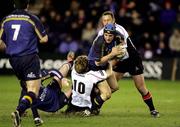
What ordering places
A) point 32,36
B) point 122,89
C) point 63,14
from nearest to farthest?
point 32,36 < point 122,89 < point 63,14

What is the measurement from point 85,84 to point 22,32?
7.69ft

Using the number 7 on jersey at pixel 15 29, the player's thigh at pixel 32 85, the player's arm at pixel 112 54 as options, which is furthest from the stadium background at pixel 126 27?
the number 7 on jersey at pixel 15 29

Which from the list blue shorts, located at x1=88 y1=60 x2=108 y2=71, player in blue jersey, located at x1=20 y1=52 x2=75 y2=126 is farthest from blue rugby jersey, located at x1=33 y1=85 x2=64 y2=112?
blue shorts, located at x1=88 y1=60 x2=108 y2=71

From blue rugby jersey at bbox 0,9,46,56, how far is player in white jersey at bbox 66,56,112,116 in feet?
6.62

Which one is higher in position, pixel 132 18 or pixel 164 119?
pixel 132 18

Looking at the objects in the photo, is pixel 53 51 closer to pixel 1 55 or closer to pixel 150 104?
pixel 1 55

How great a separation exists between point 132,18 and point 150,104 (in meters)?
11.5

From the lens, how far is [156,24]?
81.0ft

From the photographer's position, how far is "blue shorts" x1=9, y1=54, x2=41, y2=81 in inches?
433

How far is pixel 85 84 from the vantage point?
12.9 metres

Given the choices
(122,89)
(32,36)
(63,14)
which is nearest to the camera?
(32,36)

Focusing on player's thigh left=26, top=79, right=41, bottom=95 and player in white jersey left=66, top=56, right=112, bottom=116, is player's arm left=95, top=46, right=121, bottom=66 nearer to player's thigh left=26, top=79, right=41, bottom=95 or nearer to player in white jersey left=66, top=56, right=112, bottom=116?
player in white jersey left=66, top=56, right=112, bottom=116

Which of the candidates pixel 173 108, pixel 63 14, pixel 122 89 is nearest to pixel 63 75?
pixel 173 108

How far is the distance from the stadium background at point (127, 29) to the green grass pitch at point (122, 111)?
2897mm
